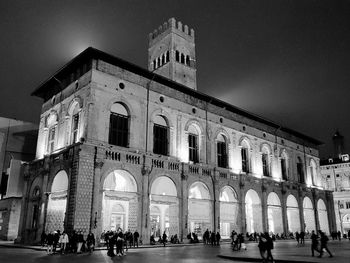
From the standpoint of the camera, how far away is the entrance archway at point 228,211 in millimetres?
36213

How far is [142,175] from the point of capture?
29219mm

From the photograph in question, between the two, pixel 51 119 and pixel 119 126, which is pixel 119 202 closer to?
pixel 119 126

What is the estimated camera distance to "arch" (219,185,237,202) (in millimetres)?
37934

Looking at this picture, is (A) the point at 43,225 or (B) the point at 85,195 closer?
(B) the point at 85,195

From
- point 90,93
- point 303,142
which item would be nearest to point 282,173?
point 303,142

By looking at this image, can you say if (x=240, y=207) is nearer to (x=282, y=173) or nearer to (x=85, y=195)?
(x=282, y=173)

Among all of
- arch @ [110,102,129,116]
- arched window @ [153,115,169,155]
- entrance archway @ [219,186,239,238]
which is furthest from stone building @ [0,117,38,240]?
entrance archway @ [219,186,239,238]

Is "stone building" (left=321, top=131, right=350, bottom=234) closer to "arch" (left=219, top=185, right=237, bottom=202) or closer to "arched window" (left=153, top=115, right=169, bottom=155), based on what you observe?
"arch" (left=219, top=185, right=237, bottom=202)

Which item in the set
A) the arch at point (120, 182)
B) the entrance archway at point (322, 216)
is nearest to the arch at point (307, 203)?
the entrance archway at point (322, 216)

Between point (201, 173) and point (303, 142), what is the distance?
27161mm

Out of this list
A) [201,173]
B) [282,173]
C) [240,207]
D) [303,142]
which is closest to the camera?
[201,173]

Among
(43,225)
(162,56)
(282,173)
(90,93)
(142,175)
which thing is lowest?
(43,225)

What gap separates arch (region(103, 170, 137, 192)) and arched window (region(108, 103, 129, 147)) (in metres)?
2.64

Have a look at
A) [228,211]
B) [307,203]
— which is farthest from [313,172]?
[228,211]
